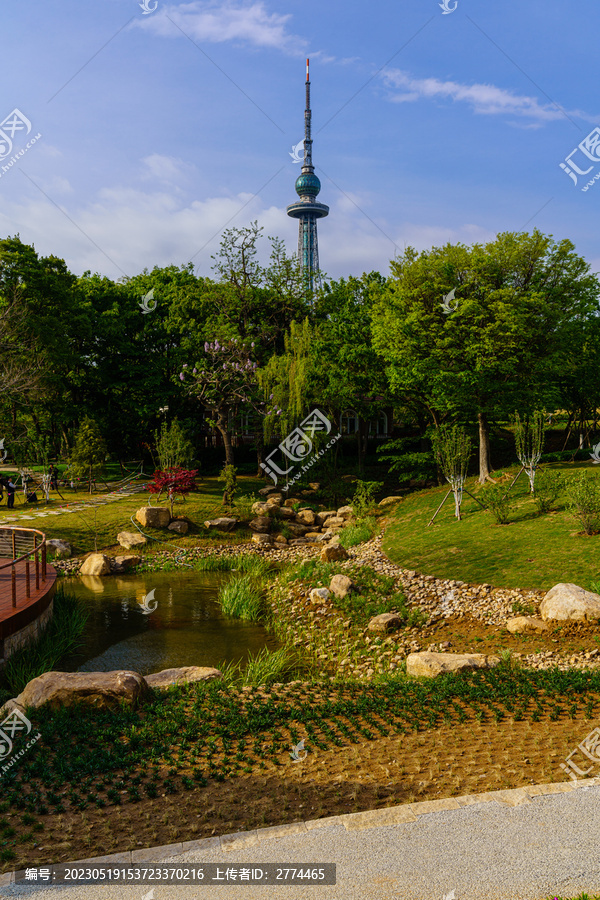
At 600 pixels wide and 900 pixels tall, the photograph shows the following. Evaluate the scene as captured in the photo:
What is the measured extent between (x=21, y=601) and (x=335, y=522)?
1487 centimetres

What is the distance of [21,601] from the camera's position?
10.8 metres

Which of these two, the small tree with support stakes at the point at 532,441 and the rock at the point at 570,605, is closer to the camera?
the rock at the point at 570,605

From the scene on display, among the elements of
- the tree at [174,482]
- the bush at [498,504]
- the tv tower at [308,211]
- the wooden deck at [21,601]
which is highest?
the tv tower at [308,211]

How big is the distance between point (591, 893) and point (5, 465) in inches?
1335

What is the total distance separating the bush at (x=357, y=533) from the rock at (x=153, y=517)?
22.2ft

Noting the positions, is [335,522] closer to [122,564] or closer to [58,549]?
[122,564]

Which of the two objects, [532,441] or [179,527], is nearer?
[532,441]

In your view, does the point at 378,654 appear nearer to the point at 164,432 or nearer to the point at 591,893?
the point at 591,893

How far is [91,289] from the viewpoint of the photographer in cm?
3300

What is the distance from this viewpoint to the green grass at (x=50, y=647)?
929 centimetres

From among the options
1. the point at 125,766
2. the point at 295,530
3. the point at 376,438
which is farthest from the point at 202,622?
the point at 376,438

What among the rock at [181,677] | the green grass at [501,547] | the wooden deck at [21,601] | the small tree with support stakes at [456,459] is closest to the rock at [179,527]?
the green grass at [501,547]

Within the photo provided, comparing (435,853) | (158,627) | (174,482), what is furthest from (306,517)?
(435,853)

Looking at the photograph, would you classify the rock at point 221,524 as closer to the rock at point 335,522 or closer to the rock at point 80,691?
the rock at point 335,522
